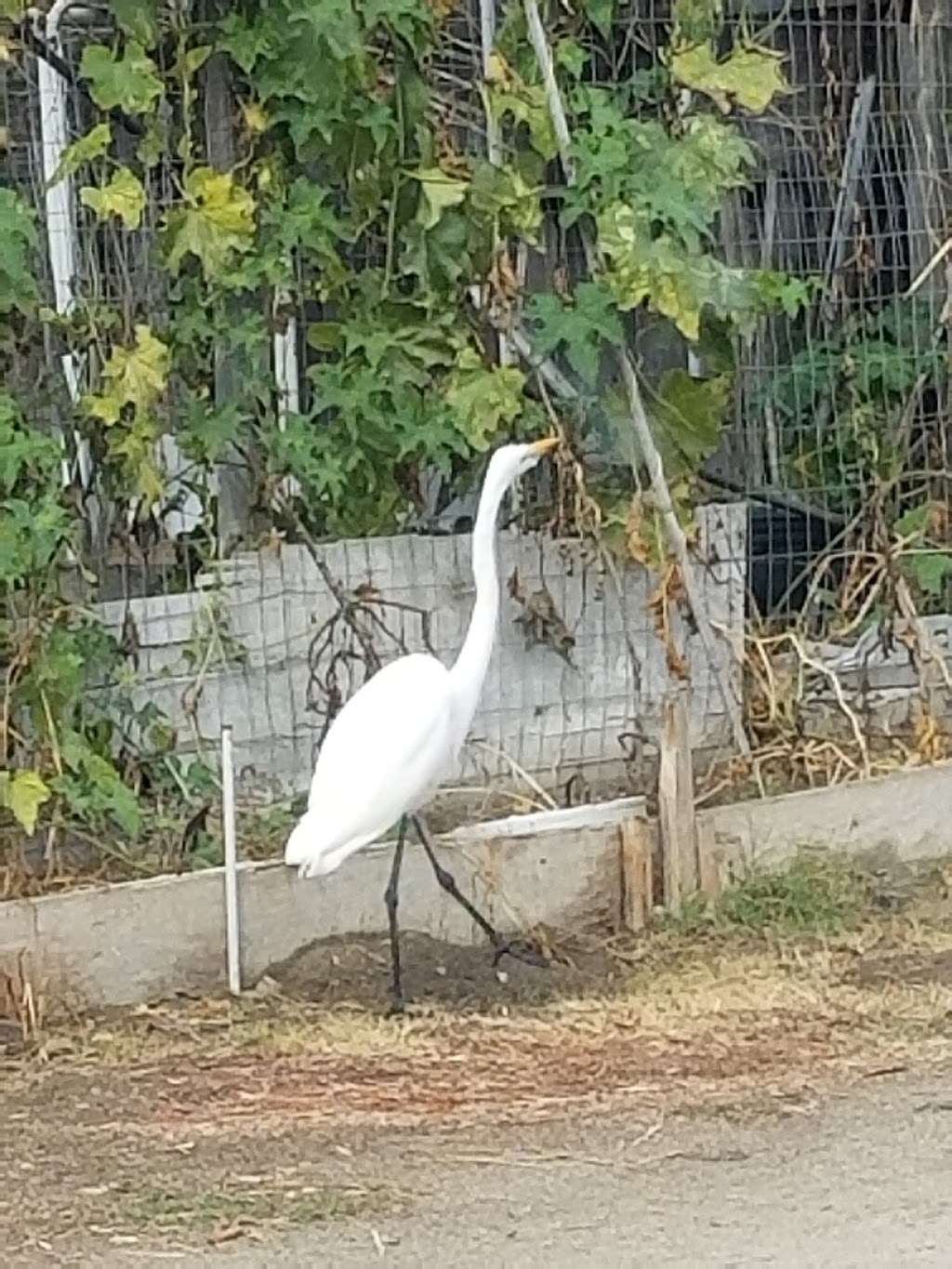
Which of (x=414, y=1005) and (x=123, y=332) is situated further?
(x=123, y=332)

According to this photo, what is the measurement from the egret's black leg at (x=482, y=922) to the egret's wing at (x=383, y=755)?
0.20m

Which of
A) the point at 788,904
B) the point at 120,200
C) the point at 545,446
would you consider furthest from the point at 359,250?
the point at 788,904

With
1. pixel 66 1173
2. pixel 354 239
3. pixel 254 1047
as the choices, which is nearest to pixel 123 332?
pixel 354 239

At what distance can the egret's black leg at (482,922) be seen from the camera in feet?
24.4

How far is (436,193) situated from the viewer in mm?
8180

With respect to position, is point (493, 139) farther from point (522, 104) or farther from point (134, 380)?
point (134, 380)

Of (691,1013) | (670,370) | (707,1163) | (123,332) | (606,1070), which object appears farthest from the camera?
(670,370)

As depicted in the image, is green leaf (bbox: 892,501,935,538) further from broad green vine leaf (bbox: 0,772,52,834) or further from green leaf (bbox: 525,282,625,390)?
broad green vine leaf (bbox: 0,772,52,834)

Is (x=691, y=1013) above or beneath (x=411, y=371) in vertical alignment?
beneath

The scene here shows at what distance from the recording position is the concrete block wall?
8234mm

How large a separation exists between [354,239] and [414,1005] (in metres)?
2.42

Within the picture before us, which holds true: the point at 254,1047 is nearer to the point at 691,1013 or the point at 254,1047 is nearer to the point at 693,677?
the point at 691,1013

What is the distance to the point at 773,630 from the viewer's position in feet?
29.6

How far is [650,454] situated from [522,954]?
5.69 ft
